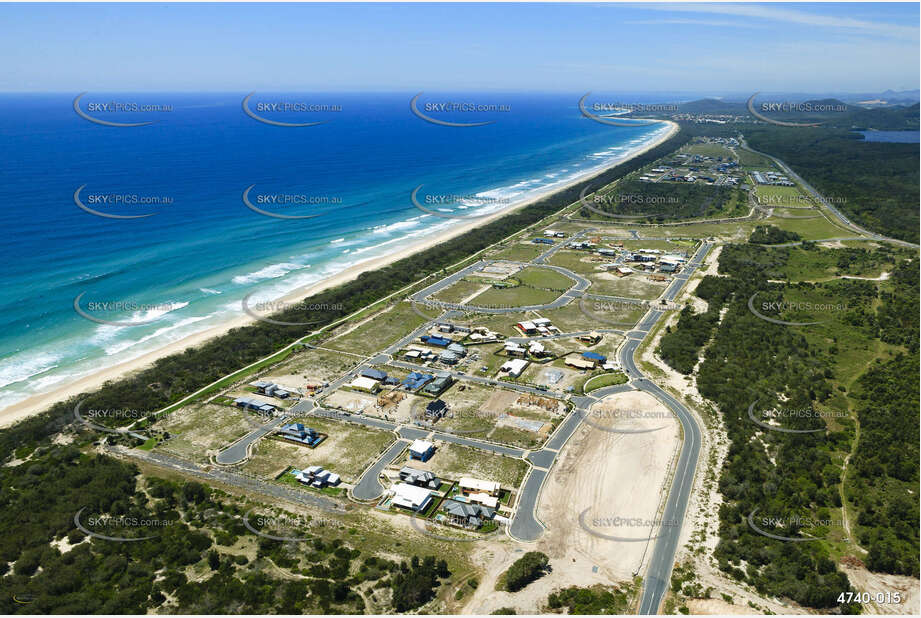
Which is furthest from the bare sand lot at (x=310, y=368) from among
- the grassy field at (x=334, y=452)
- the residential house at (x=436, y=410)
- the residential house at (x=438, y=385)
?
the residential house at (x=436, y=410)

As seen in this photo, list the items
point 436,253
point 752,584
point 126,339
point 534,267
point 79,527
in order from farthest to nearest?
point 436,253 < point 534,267 < point 126,339 < point 79,527 < point 752,584

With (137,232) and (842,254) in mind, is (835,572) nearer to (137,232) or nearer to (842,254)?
(842,254)

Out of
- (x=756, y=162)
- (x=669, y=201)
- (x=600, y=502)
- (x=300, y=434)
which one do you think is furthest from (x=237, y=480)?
(x=756, y=162)

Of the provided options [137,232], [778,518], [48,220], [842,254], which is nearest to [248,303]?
[137,232]

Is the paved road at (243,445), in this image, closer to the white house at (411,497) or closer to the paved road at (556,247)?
the white house at (411,497)

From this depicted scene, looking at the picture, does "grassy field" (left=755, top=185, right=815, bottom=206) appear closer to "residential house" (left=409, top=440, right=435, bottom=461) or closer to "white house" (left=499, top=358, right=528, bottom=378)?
"white house" (left=499, top=358, right=528, bottom=378)

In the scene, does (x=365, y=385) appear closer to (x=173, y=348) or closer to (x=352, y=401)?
(x=352, y=401)
